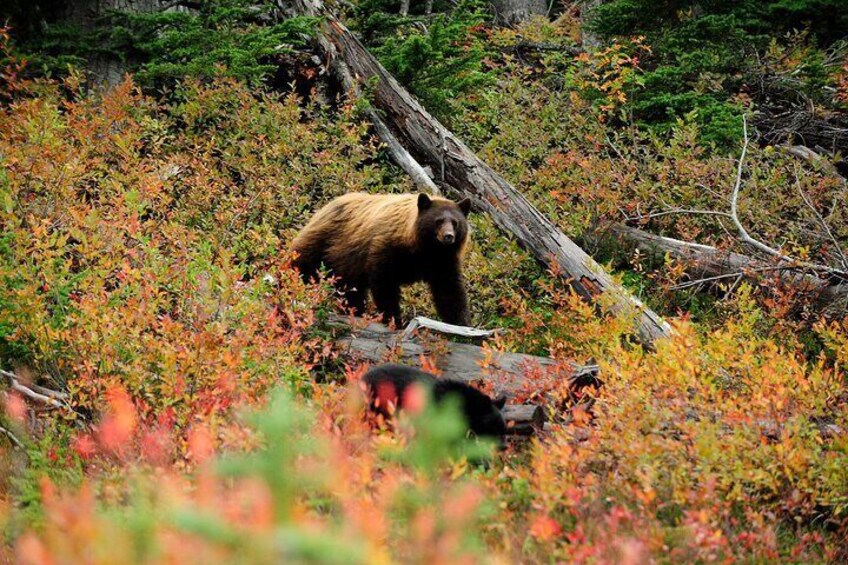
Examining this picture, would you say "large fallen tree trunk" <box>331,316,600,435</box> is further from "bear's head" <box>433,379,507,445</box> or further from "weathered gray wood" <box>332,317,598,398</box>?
"bear's head" <box>433,379,507,445</box>

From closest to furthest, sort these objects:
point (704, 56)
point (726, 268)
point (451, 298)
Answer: point (451, 298) < point (726, 268) < point (704, 56)

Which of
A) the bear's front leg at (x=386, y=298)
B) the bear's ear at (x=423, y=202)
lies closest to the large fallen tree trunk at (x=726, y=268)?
the bear's ear at (x=423, y=202)

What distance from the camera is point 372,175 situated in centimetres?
1062

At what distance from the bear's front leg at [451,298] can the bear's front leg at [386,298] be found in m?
0.44

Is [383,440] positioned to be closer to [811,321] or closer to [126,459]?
[126,459]

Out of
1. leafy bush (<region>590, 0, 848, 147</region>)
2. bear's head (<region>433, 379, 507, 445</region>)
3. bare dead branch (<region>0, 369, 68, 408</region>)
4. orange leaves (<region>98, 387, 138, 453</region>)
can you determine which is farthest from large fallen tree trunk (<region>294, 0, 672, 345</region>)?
bare dead branch (<region>0, 369, 68, 408</region>)

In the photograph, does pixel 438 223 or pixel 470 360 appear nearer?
pixel 470 360

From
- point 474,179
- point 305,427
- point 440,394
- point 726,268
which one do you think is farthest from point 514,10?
point 305,427

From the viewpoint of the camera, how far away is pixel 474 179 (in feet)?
33.9

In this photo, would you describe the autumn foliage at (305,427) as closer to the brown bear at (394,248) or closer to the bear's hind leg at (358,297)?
the brown bear at (394,248)

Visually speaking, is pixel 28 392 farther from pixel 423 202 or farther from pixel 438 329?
pixel 423 202

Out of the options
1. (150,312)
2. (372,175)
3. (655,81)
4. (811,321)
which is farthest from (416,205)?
(655,81)

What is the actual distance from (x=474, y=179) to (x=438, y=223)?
249 cm

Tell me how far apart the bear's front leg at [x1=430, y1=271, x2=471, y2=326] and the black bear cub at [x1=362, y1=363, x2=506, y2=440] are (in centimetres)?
276
